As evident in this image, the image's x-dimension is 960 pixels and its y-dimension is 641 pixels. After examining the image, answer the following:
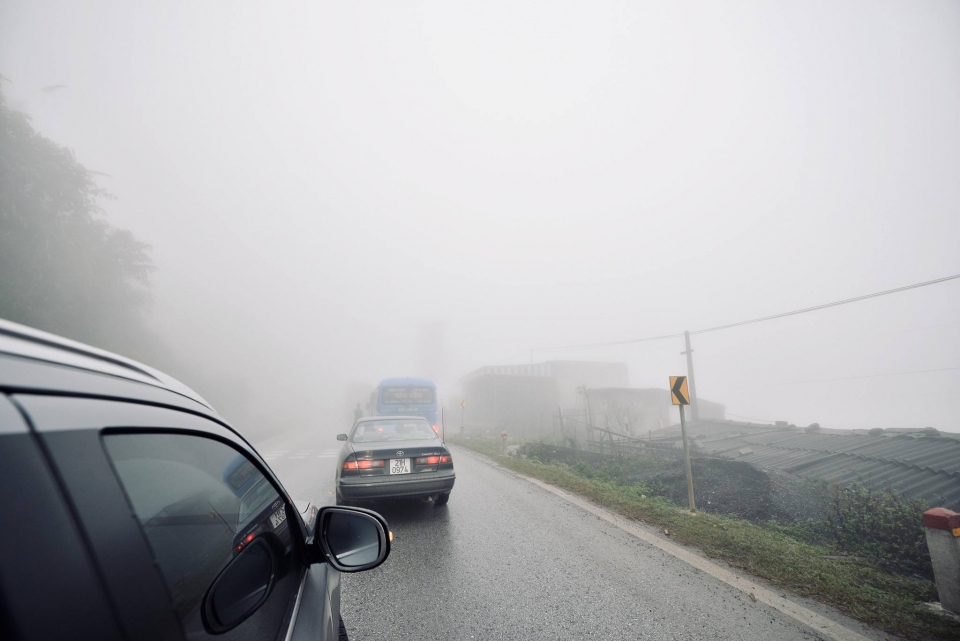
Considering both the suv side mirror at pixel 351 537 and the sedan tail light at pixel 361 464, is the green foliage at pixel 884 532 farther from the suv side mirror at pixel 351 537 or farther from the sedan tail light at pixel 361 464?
the sedan tail light at pixel 361 464

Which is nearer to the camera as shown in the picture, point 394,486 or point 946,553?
point 946,553

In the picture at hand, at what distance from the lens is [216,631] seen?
45.1 inches

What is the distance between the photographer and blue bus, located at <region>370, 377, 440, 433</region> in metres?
18.9

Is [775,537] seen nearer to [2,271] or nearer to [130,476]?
[130,476]

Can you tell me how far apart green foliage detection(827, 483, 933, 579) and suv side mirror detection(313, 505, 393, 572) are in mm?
5994

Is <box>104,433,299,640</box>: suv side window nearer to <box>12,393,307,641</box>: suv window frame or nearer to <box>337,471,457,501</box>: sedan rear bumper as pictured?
<box>12,393,307,641</box>: suv window frame

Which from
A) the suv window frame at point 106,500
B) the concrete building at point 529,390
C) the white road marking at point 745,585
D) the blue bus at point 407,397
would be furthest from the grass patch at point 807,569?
the concrete building at point 529,390

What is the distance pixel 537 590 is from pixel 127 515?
380cm

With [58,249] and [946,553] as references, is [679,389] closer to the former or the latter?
[946,553]

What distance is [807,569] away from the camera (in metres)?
4.18

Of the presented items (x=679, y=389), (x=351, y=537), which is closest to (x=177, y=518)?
(x=351, y=537)

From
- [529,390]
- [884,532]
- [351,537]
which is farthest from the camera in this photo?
[529,390]

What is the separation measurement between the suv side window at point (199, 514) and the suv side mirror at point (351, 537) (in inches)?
6.0

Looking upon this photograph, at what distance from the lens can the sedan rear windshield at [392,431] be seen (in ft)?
20.8
